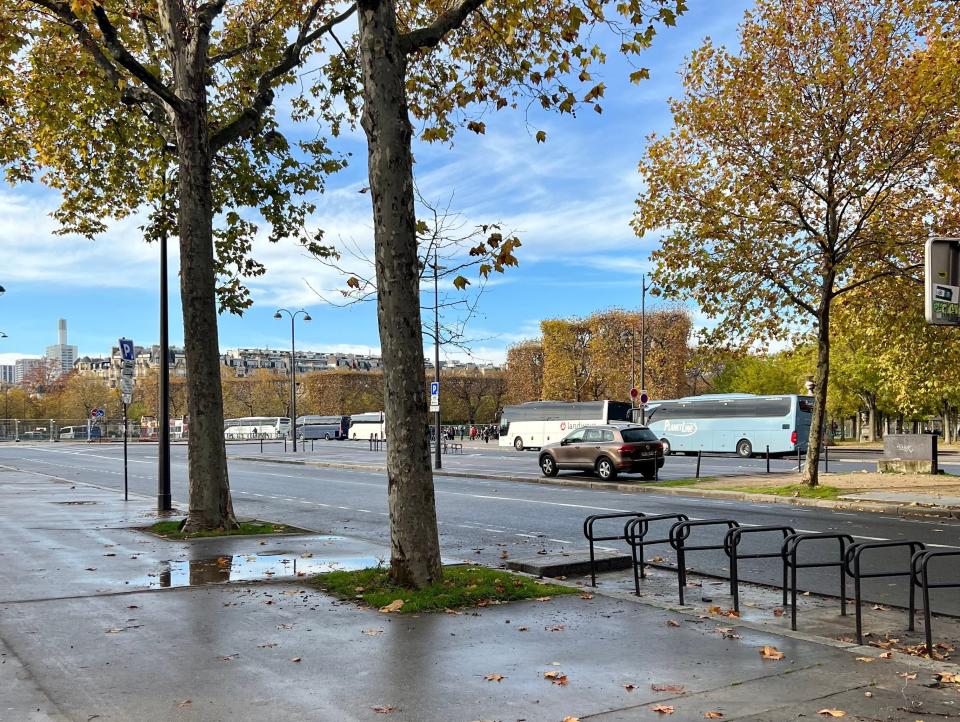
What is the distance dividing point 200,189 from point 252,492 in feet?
42.3

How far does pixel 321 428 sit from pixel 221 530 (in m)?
76.7

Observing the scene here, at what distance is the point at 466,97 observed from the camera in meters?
11.5

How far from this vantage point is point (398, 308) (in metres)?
8.89

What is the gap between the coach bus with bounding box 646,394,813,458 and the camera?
4416 centimetres

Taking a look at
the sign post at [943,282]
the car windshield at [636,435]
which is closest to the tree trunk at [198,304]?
the sign post at [943,282]

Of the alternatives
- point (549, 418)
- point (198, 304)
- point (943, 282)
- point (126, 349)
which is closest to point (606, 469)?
point (126, 349)

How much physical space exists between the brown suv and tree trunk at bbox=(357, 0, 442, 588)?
64.9ft

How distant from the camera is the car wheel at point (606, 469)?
93.2 feet

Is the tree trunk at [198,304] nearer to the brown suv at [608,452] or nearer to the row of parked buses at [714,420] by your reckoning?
the brown suv at [608,452]

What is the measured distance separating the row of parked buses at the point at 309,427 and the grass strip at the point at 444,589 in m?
70.4

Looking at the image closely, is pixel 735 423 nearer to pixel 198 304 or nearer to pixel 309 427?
pixel 198 304

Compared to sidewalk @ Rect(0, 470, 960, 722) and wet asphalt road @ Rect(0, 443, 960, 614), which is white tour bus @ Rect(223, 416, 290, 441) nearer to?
wet asphalt road @ Rect(0, 443, 960, 614)

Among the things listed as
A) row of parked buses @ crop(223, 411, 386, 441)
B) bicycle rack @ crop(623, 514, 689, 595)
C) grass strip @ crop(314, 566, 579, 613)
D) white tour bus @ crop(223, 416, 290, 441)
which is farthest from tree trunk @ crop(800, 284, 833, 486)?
white tour bus @ crop(223, 416, 290, 441)

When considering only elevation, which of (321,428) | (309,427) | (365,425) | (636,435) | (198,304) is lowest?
(321,428)
